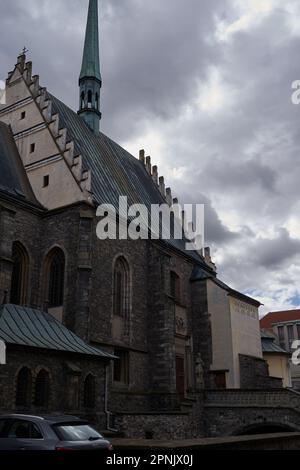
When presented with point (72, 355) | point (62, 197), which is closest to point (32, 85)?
point (62, 197)

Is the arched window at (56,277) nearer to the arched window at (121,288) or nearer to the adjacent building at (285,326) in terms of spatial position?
the arched window at (121,288)

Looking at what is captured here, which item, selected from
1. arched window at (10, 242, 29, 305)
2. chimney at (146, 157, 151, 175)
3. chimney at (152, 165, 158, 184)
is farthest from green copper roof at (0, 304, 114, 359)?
chimney at (146, 157, 151, 175)

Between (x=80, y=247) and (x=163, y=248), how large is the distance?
7765 millimetres

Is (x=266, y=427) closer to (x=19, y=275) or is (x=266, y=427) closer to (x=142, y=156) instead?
(x=19, y=275)

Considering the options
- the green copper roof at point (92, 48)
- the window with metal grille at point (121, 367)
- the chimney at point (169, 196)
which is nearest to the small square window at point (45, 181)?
the window with metal grille at point (121, 367)

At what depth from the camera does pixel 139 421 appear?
20.3m

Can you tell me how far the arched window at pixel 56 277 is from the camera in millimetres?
22812

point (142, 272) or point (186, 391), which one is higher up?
point (142, 272)

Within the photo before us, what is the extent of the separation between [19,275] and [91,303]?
3563 millimetres

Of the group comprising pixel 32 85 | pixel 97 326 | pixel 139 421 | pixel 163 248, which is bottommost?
pixel 139 421

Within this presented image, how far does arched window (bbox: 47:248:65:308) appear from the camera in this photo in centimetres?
2281

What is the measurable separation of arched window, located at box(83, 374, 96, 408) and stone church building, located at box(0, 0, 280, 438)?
4 centimetres

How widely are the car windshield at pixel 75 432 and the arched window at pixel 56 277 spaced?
1365 centimetres

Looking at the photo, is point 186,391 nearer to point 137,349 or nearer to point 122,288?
point 137,349
